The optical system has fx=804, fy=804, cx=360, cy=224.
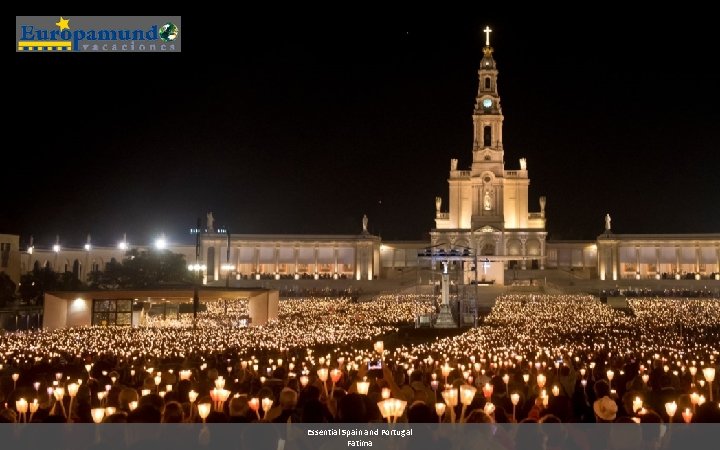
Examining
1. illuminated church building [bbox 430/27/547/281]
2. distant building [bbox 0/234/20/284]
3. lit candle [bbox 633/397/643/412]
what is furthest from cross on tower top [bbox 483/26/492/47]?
lit candle [bbox 633/397/643/412]

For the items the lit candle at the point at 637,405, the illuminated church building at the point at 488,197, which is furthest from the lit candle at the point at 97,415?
the illuminated church building at the point at 488,197

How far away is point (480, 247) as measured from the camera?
3501 inches

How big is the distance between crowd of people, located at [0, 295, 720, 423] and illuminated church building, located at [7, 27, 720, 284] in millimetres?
48279

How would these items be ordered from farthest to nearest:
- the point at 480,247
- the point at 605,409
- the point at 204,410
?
the point at 480,247, the point at 204,410, the point at 605,409

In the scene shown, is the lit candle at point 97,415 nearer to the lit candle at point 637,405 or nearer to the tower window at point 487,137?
the lit candle at point 637,405

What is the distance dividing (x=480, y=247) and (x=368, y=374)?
240 feet

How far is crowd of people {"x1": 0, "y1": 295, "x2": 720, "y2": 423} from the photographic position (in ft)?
38.0

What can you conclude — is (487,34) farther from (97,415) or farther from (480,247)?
(97,415)

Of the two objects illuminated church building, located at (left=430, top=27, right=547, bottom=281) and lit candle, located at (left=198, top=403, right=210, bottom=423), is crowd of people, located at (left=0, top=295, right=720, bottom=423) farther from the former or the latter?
illuminated church building, located at (left=430, top=27, right=547, bottom=281)

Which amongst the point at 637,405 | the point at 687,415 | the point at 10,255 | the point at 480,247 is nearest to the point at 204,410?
the point at 637,405

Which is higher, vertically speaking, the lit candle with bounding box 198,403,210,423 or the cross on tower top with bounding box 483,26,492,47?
the cross on tower top with bounding box 483,26,492,47

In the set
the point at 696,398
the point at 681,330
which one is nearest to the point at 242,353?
the point at 696,398
